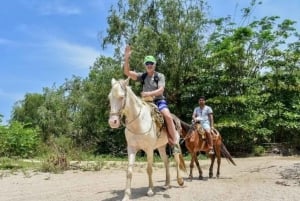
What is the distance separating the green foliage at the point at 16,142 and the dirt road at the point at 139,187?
832 centimetres

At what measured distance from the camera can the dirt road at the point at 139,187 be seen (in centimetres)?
918

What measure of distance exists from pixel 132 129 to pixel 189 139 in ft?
12.7

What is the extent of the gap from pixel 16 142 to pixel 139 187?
48.3 feet

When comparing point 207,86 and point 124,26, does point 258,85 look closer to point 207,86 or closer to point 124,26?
point 207,86

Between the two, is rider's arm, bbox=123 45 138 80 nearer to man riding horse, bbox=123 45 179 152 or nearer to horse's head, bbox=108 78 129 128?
man riding horse, bbox=123 45 179 152

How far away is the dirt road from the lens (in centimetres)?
918

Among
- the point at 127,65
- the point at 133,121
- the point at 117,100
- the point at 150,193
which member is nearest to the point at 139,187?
the point at 150,193

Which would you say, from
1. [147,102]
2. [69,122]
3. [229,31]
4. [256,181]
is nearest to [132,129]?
[147,102]

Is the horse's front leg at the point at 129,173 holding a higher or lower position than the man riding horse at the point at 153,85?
lower

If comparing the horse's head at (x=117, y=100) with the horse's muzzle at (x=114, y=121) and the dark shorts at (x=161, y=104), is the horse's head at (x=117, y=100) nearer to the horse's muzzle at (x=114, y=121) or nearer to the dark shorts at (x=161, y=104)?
the horse's muzzle at (x=114, y=121)

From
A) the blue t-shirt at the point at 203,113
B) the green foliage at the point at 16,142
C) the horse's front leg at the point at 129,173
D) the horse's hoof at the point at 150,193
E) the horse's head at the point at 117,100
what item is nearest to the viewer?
the horse's head at the point at 117,100

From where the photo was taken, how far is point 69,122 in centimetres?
4431

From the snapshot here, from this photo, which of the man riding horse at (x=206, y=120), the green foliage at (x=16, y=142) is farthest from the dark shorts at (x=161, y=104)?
the green foliage at (x=16, y=142)

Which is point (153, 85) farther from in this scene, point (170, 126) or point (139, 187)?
point (139, 187)
